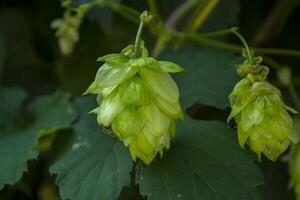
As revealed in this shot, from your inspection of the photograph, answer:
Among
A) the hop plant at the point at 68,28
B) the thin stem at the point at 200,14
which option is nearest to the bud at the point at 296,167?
the thin stem at the point at 200,14

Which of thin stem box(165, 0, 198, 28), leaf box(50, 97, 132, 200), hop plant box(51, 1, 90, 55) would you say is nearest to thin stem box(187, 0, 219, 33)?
thin stem box(165, 0, 198, 28)

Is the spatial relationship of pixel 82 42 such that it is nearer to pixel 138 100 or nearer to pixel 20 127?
pixel 20 127

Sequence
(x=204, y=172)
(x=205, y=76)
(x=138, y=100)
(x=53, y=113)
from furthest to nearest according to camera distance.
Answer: (x=53, y=113)
(x=205, y=76)
(x=204, y=172)
(x=138, y=100)

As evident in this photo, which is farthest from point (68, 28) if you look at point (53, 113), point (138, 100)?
point (138, 100)

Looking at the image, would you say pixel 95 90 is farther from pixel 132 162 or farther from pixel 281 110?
pixel 281 110

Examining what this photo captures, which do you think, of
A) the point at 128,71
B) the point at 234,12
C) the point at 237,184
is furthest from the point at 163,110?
the point at 234,12
